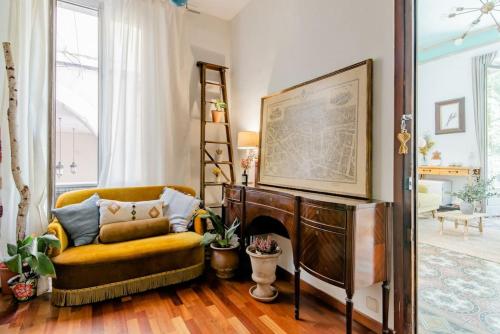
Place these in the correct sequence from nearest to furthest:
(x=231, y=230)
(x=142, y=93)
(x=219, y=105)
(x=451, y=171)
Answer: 1. (x=231, y=230)
2. (x=142, y=93)
3. (x=219, y=105)
4. (x=451, y=171)

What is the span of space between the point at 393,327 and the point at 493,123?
3897mm

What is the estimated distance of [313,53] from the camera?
2234 millimetres

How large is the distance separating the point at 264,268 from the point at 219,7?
123 inches

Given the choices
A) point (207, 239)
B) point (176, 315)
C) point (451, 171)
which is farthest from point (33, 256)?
point (451, 171)

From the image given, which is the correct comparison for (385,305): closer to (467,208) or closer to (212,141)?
(212,141)

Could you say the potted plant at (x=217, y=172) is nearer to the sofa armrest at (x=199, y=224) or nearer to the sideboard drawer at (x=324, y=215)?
the sofa armrest at (x=199, y=224)

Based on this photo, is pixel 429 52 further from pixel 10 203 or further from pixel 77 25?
pixel 10 203

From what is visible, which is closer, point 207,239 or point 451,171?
point 207,239

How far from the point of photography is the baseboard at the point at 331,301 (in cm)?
173

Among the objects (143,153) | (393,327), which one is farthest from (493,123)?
(143,153)

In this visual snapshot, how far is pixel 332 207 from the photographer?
1.56 meters

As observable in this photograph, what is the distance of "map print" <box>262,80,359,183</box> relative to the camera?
1876mm

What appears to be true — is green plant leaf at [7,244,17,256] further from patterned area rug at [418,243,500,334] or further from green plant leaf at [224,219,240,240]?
patterned area rug at [418,243,500,334]

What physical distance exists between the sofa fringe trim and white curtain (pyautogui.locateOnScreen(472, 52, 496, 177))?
4.52 meters
